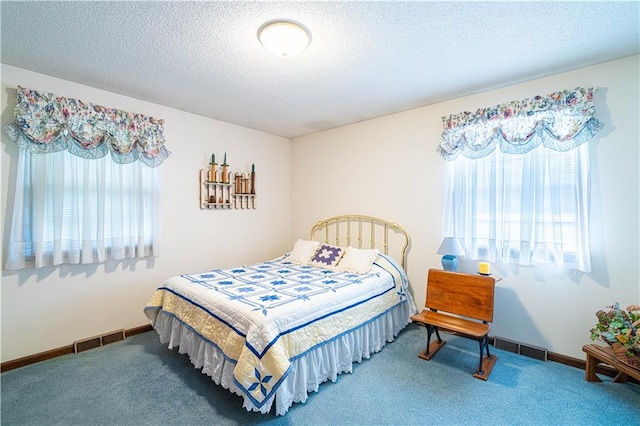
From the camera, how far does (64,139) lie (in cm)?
253

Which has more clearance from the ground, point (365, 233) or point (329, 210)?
point (329, 210)

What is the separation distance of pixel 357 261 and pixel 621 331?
211 cm

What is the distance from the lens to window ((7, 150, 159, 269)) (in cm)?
240

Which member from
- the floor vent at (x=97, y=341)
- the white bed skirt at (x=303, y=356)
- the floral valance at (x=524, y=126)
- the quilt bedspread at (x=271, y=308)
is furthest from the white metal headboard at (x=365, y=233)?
the floor vent at (x=97, y=341)

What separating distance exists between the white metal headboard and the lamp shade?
64cm

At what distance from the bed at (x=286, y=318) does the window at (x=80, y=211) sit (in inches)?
31.0

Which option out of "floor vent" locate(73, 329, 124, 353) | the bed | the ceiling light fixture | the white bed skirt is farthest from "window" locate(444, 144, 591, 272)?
"floor vent" locate(73, 329, 124, 353)

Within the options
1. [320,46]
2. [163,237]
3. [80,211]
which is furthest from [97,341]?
[320,46]

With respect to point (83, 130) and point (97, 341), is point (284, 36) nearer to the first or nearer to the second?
point (83, 130)

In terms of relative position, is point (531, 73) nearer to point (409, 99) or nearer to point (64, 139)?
point (409, 99)

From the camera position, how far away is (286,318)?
6.42 ft

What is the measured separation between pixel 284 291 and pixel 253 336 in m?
0.63

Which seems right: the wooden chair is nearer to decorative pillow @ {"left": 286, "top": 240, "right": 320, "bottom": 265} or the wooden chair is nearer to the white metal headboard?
the white metal headboard

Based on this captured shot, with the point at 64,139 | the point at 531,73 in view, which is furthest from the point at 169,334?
the point at 531,73
